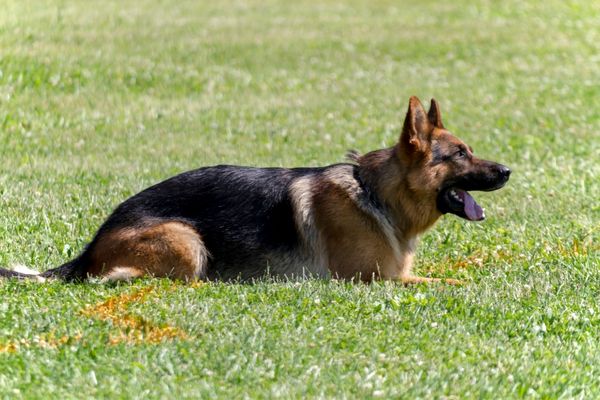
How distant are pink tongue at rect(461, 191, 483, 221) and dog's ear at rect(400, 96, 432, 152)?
1.79ft

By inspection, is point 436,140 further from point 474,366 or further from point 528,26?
point 528,26

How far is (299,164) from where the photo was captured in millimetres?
13109

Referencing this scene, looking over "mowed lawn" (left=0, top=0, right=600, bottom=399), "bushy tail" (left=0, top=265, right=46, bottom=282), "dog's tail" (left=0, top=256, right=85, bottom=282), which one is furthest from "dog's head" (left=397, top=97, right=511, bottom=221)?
"bushy tail" (left=0, top=265, right=46, bottom=282)

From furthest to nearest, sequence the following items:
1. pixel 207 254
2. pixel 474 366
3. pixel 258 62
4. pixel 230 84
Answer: pixel 258 62, pixel 230 84, pixel 207 254, pixel 474 366

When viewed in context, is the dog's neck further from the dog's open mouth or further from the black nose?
the black nose

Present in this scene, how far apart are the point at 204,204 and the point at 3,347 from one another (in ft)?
7.73

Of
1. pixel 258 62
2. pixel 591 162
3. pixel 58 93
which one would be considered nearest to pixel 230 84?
pixel 258 62

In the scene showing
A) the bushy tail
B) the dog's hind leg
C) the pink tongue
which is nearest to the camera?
the bushy tail

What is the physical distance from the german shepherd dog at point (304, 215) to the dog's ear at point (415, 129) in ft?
0.03

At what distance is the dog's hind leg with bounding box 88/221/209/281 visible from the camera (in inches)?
310

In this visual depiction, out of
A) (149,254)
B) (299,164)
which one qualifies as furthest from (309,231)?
(299,164)

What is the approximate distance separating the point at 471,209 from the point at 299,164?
16.3 ft

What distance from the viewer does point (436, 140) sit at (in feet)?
27.2

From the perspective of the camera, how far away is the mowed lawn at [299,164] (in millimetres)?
6016
